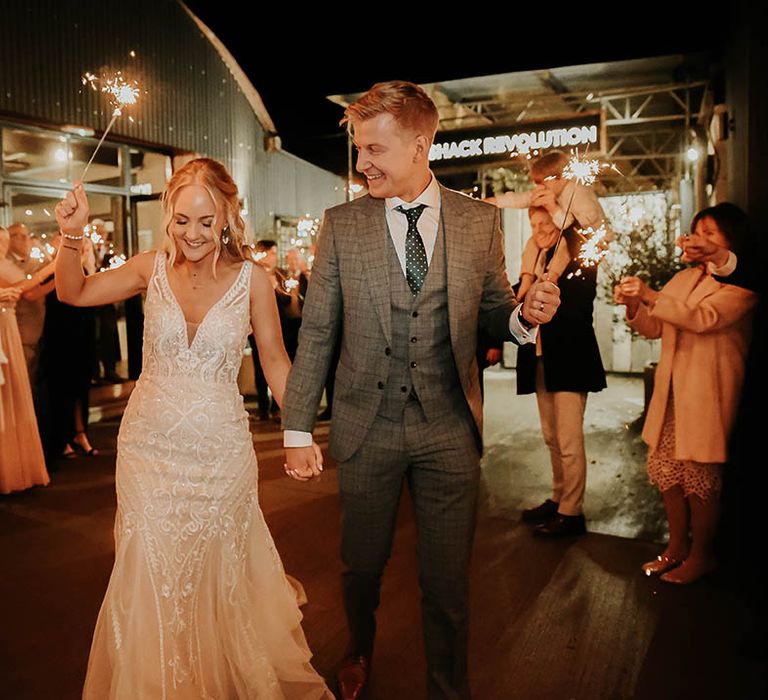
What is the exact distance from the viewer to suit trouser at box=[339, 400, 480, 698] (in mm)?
2727

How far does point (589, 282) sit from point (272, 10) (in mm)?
10544

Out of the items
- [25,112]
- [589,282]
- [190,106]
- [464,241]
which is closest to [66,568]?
[464,241]

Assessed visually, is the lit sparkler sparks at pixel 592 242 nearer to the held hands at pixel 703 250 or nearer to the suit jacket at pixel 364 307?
the held hands at pixel 703 250

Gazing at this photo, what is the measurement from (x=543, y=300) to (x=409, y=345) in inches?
19.8

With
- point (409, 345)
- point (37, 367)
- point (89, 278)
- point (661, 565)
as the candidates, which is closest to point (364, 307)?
point (409, 345)

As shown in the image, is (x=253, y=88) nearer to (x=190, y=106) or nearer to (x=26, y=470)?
(x=190, y=106)

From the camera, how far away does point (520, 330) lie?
8.85 feet

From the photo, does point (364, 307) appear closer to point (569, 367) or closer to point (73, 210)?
point (73, 210)

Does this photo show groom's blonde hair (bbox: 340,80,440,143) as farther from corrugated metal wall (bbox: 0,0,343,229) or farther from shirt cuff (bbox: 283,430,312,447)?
corrugated metal wall (bbox: 0,0,343,229)

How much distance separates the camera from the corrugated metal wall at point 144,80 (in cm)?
920

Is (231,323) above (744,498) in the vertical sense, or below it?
above

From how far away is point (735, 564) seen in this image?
181 inches

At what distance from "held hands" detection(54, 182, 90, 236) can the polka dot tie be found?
1.22 metres

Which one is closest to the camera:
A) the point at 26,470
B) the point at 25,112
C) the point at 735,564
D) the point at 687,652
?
the point at 687,652
